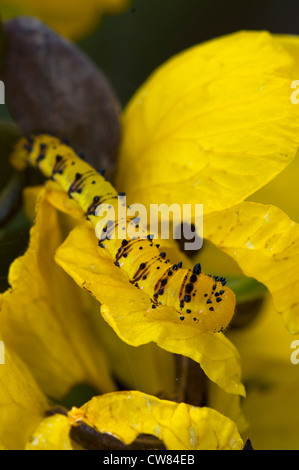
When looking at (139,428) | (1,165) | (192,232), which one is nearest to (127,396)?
(139,428)

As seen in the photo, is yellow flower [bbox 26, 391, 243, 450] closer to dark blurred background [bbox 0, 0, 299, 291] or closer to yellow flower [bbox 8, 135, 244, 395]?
yellow flower [bbox 8, 135, 244, 395]

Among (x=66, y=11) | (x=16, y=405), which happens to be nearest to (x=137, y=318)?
(x=16, y=405)

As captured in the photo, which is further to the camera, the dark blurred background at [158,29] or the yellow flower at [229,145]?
the dark blurred background at [158,29]

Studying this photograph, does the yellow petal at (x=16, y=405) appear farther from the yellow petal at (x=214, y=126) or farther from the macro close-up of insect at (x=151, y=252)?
the yellow petal at (x=214, y=126)

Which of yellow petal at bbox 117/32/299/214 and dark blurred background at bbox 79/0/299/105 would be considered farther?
dark blurred background at bbox 79/0/299/105

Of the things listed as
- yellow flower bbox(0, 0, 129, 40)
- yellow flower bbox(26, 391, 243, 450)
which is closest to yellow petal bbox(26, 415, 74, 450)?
yellow flower bbox(26, 391, 243, 450)

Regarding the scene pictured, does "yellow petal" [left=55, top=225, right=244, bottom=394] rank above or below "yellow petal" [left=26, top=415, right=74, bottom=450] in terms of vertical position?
above

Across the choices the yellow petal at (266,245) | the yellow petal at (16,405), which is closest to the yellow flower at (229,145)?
the yellow petal at (266,245)

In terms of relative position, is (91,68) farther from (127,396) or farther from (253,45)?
(127,396)
